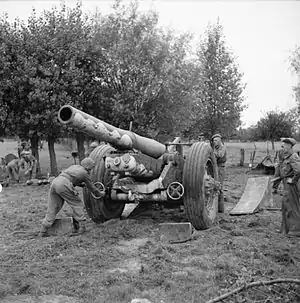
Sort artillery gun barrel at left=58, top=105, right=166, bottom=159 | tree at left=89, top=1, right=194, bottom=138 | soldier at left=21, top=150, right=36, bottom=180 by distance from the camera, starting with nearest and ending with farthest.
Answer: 1. artillery gun barrel at left=58, top=105, right=166, bottom=159
2. soldier at left=21, top=150, right=36, bottom=180
3. tree at left=89, top=1, right=194, bottom=138

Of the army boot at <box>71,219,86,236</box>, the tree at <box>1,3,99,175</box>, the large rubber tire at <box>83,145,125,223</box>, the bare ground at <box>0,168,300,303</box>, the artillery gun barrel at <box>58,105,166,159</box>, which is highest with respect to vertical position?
the tree at <box>1,3,99,175</box>

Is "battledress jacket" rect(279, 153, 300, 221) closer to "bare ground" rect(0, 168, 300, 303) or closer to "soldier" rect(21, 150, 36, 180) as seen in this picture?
"bare ground" rect(0, 168, 300, 303)

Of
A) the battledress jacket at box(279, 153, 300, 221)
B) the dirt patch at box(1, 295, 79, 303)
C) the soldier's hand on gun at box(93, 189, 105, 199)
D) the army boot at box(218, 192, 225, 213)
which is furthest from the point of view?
the army boot at box(218, 192, 225, 213)

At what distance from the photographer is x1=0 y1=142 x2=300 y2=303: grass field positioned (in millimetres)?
4867

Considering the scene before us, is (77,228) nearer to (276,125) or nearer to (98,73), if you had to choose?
(98,73)

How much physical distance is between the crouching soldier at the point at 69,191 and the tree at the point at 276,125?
2704cm

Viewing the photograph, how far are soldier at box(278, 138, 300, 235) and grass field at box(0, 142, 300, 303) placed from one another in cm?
34

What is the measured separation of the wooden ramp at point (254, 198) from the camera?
30.6 feet

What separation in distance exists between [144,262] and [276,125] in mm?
28611

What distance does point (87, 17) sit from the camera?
64.0ft

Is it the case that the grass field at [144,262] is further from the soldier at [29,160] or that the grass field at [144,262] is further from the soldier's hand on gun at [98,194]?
the soldier at [29,160]

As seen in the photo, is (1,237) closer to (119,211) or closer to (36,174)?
(119,211)

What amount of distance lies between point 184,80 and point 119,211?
452 inches

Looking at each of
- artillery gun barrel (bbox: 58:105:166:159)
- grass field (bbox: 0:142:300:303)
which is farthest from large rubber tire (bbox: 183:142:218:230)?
artillery gun barrel (bbox: 58:105:166:159)
